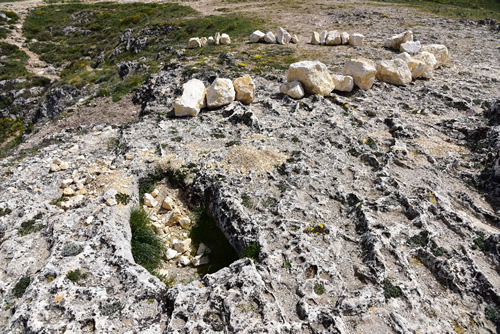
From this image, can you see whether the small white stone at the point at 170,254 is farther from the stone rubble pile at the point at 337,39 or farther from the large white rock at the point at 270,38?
the stone rubble pile at the point at 337,39

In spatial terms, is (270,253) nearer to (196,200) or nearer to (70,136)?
(196,200)

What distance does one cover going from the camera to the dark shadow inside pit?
8930 mm

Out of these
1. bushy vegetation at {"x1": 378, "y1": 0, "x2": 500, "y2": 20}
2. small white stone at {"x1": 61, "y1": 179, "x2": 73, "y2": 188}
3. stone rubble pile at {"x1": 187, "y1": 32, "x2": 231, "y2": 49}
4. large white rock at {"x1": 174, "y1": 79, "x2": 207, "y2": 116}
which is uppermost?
bushy vegetation at {"x1": 378, "y1": 0, "x2": 500, "y2": 20}

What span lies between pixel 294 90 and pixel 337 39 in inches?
528

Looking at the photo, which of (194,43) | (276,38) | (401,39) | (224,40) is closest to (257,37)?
(276,38)

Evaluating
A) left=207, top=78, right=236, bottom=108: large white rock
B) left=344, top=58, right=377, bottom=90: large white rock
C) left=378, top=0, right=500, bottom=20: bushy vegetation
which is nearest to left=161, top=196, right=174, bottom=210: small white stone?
left=207, top=78, right=236, bottom=108: large white rock

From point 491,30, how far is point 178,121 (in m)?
36.0

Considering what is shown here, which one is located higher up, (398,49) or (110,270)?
(398,49)

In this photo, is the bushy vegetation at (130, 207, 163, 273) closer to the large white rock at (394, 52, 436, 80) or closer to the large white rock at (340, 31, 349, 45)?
the large white rock at (394, 52, 436, 80)

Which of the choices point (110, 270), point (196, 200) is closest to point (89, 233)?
point (110, 270)

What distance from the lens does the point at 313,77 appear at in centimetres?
1603

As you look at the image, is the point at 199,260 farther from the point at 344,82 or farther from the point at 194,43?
the point at 194,43

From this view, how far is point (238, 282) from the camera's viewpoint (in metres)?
6.96

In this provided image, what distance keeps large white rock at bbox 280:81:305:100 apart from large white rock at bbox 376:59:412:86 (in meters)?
5.76
